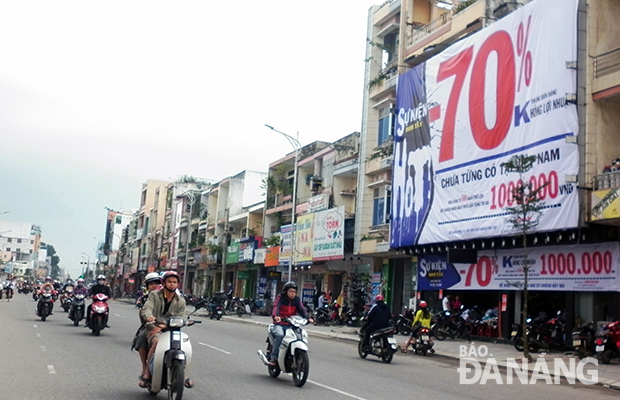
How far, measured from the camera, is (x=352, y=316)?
109ft

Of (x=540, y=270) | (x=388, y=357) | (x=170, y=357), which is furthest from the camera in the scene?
(x=540, y=270)

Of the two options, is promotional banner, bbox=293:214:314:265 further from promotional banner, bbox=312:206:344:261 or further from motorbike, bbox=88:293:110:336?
motorbike, bbox=88:293:110:336

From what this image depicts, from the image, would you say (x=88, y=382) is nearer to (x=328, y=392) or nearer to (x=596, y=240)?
(x=328, y=392)

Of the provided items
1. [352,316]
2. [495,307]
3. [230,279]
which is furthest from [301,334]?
[230,279]

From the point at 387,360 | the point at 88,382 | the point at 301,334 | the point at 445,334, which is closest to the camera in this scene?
the point at 88,382

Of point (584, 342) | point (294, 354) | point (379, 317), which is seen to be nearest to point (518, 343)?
point (584, 342)

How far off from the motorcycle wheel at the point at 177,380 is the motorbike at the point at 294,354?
3158 mm

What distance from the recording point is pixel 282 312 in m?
12.4

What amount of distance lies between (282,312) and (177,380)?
14.2 ft

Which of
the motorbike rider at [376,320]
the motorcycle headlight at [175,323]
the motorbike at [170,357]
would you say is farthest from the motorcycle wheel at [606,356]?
the motorcycle headlight at [175,323]

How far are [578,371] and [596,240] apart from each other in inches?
202

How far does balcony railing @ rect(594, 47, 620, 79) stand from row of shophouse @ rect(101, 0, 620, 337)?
4cm

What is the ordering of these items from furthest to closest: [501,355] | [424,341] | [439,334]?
[439,334] → [501,355] → [424,341]

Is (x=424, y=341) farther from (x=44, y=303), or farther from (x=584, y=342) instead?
(x=44, y=303)
